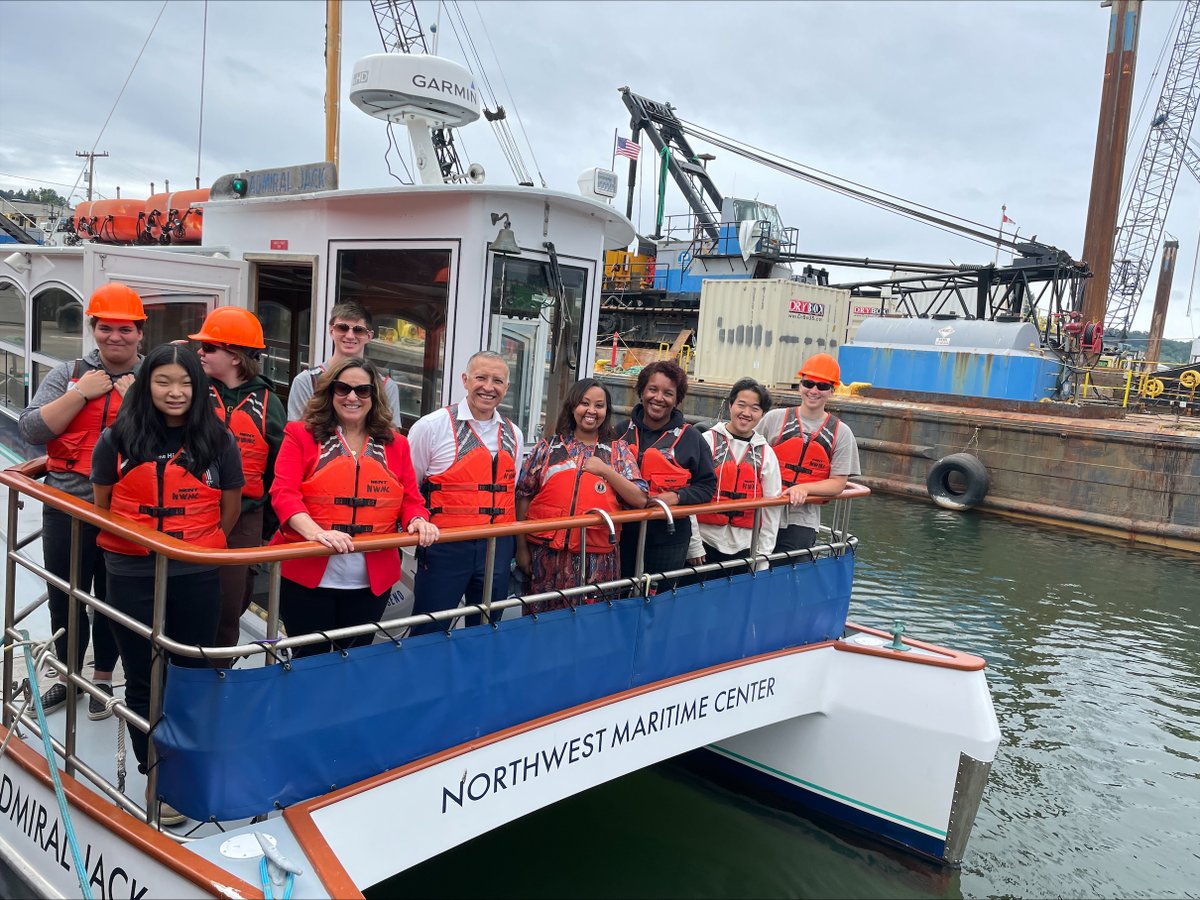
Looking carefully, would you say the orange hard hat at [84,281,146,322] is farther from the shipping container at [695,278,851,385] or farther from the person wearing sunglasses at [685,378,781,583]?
the shipping container at [695,278,851,385]

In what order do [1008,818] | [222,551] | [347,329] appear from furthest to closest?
[1008,818] < [347,329] < [222,551]

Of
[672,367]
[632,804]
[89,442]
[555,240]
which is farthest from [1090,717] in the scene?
[89,442]

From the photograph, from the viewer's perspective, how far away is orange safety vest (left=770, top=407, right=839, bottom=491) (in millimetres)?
4984

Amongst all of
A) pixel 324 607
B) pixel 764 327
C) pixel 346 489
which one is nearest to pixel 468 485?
pixel 346 489

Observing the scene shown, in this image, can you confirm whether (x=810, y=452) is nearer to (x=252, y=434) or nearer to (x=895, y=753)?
(x=895, y=753)

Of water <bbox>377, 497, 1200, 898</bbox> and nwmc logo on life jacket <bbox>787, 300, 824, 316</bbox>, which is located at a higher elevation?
nwmc logo on life jacket <bbox>787, 300, 824, 316</bbox>

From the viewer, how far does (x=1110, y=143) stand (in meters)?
30.0

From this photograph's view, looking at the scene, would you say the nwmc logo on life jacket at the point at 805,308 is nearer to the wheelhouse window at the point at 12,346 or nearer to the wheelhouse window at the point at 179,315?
the wheelhouse window at the point at 12,346

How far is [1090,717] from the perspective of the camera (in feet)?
24.7

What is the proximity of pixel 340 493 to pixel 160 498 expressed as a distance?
0.60 m

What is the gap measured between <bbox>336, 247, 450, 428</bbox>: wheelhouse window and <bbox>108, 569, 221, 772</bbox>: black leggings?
227 cm

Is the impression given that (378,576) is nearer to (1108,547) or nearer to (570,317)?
(570,317)

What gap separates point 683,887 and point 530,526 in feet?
8.85

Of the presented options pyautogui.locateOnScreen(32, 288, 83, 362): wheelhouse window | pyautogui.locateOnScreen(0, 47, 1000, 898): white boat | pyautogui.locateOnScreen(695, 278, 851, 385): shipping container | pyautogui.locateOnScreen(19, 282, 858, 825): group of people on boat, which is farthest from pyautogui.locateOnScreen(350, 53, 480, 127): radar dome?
pyautogui.locateOnScreen(695, 278, 851, 385): shipping container
